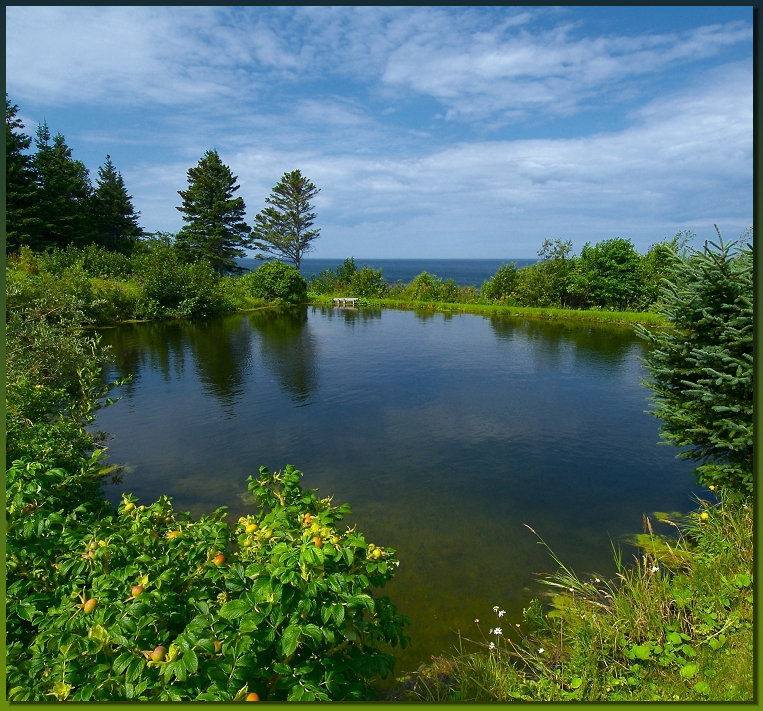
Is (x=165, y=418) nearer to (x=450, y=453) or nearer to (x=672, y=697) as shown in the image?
(x=450, y=453)

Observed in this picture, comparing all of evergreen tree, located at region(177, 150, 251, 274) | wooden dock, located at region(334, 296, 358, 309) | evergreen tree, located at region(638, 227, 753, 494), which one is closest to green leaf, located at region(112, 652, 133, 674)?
evergreen tree, located at region(638, 227, 753, 494)

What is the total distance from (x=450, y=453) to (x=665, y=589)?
5.15m

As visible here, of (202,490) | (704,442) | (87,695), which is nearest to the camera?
(87,695)

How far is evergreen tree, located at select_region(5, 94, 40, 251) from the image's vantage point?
2880 centimetres

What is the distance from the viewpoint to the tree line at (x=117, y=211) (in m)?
30.7

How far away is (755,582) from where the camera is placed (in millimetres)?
2148

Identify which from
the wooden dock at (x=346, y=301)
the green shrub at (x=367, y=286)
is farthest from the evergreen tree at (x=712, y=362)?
the green shrub at (x=367, y=286)

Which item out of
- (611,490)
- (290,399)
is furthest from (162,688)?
(290,399)

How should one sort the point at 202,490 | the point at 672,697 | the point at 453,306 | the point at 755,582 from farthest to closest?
the point at 453,306 < the point at 202,490 < the point at 672,697 < the point at 755,582

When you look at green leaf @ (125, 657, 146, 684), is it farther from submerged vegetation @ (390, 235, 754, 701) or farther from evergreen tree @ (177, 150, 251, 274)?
evergreen tree @ (177, 150, 251, 274)

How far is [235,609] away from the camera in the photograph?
6.45ft

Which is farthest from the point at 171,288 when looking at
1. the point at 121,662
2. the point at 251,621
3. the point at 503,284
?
the point at 251,621

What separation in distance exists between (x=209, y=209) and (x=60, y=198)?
11.7 meters

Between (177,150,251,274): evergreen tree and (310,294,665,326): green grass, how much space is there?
39.1 ft
